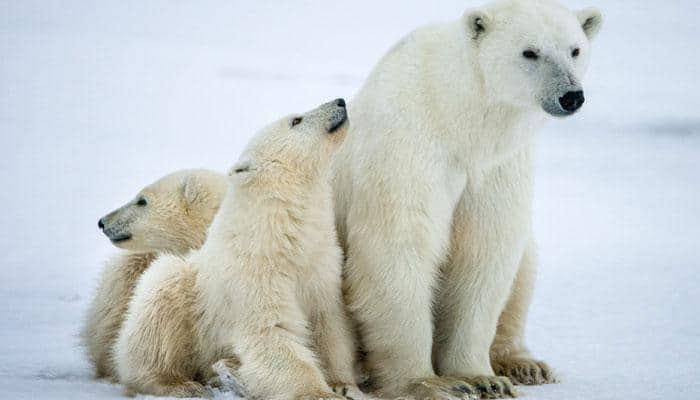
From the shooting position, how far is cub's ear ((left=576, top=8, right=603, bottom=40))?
193 inches

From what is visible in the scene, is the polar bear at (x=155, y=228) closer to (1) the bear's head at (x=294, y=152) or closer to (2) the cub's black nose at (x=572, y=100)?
(1) the bear's head at (x=294, y=152)

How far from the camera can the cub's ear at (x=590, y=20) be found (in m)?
4.90

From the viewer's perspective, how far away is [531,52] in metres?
4.59

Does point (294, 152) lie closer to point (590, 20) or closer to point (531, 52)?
point (531, 52)

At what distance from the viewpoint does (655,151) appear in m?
→ 13.1

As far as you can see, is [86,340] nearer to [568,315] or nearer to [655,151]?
[568,315]

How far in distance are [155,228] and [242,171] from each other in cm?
86

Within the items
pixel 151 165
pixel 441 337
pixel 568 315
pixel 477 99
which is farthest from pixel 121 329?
pixel 151 165

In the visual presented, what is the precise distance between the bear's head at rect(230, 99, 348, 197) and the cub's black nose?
973 millimetres

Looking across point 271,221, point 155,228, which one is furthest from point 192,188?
point 271,221

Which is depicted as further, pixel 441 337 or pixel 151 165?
pixel 151 165

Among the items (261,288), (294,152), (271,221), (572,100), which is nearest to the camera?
(572,100)

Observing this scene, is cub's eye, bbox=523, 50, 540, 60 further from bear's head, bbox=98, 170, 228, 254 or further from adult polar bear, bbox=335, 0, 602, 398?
bear's head, bbox=98, 170, 228, 254

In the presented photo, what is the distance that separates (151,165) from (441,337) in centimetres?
674
